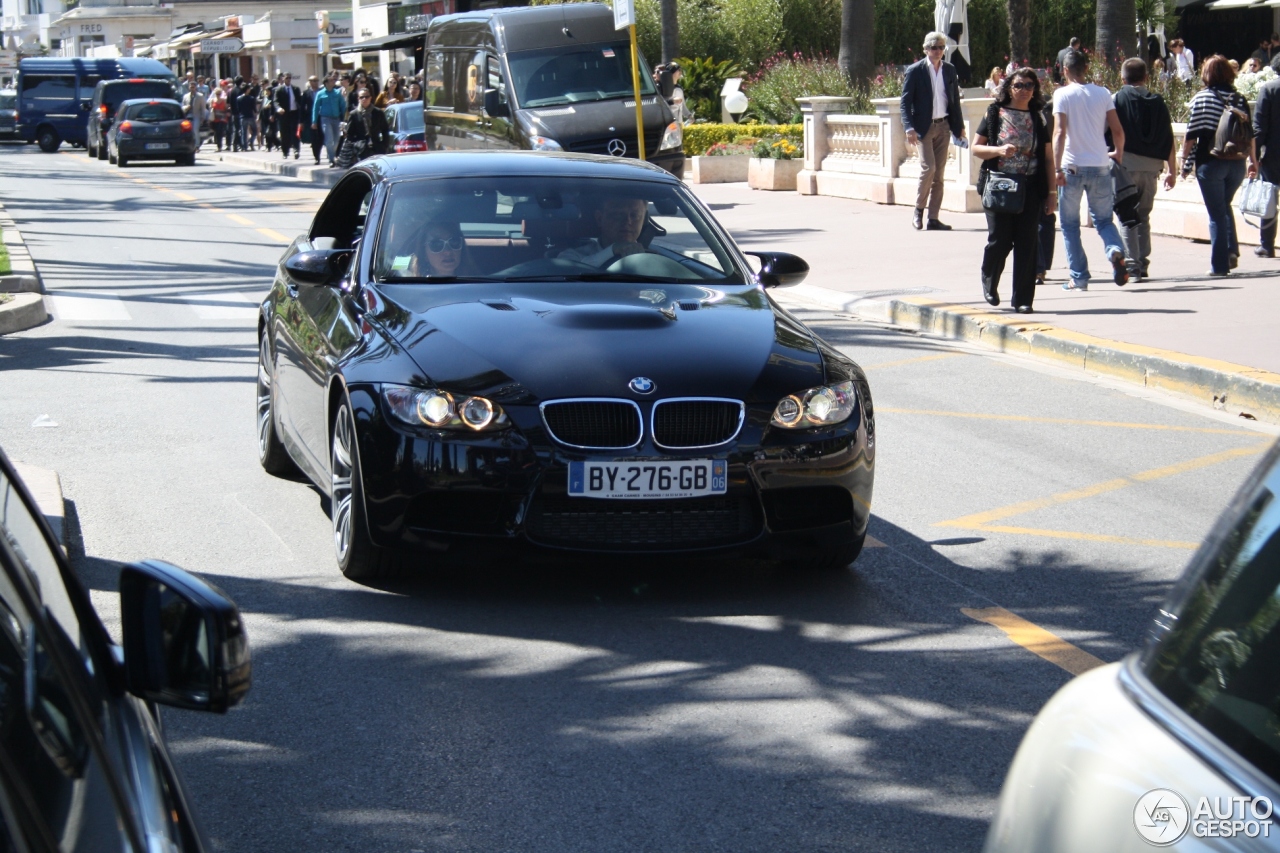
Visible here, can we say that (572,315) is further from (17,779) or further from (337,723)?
(17,779)

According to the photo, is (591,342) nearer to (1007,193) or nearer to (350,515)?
(350,515)

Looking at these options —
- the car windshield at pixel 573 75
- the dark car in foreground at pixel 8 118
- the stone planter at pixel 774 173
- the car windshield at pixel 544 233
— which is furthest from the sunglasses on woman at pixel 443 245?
the dark car in foreground at pixel 8 118

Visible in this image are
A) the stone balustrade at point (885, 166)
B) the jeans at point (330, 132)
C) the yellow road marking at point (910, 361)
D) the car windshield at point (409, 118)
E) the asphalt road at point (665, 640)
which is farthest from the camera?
the jeans at point (330, 132)

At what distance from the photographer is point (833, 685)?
502 centimetres

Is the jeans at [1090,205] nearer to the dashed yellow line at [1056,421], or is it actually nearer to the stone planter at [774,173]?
the dashed yellow line at [1056,421]

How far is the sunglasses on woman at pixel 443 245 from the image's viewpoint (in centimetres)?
680

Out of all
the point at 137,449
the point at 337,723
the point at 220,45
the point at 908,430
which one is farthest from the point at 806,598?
the point at 220,45

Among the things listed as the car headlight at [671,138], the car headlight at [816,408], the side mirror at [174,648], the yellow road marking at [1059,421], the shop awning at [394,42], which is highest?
the shop awning at [394,42]

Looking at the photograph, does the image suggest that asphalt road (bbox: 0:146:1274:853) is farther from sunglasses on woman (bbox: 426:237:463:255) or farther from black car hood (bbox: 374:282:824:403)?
sunglasses on woman (bbox: 426:237:463:255)

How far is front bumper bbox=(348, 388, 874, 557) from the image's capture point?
18.3ft

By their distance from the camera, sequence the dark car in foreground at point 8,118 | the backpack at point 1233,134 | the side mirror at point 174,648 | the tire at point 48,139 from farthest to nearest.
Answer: the dark car in foreground at point 8,118, the tire at point 48,139, the backpack at point 1233,134, the side mirror at point 174,648

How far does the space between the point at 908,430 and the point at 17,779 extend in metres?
7.88

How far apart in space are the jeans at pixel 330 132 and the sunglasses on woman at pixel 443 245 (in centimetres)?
2952

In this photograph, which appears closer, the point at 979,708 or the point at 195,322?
the point at 979,708
